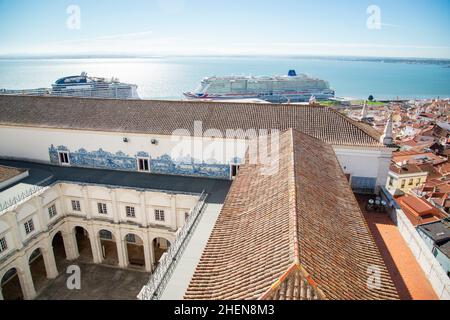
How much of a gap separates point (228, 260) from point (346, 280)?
8.73ft

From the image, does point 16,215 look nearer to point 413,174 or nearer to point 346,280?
point 346,280

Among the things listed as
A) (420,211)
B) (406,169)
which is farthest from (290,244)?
(406,169)

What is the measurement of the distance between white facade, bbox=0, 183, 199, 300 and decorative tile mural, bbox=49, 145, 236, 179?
2.33 m

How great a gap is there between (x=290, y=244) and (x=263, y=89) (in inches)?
3164

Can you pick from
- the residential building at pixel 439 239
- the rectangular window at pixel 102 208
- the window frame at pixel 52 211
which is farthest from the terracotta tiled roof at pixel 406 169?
the window frame at pixel 52 211

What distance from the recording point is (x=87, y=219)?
19.9m

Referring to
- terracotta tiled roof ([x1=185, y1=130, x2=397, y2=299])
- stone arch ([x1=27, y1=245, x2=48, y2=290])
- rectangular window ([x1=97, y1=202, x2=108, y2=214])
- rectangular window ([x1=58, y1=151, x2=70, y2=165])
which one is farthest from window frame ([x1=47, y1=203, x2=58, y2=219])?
terracotta tiled roof ([x1=185, y1=130, x2=397, y2=299])

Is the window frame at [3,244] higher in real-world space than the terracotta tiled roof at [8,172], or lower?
lower

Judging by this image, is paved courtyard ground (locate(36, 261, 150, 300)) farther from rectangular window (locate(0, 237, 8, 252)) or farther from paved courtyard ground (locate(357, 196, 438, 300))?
paved courtyard ground (locate(357, 196, 438, 300))

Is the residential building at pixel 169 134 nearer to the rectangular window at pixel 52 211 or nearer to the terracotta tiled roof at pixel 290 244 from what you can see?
the rectangular window at pixel 52 211

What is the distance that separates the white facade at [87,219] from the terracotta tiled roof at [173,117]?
4.01 m

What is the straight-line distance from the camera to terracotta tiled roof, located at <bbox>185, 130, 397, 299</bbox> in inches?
249

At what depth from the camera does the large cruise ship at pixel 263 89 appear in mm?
81250
